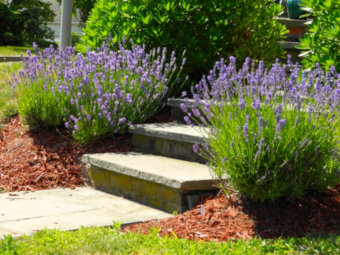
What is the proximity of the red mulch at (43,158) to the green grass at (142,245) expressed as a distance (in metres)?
1.76

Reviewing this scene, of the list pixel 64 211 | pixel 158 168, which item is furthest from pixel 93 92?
pixel 64 211

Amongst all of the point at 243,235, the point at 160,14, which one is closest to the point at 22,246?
the point at 243,235

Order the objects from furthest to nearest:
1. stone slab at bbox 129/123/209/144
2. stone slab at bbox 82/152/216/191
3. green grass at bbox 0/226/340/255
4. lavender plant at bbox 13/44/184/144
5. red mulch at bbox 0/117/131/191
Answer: lavender plant at bbox 13/44/184/144 < red mulch at bbox 0/117/131/191 < stone slab at bbox 129/123/209/144 < stone slab at bbox 82/152/216/191 < green grass at bbox 0/226/340/255

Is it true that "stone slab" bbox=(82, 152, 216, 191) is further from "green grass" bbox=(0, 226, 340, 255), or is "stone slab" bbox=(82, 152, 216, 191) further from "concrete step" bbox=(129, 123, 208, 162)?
"green grass" bbox=(0, 226, 340, 255)

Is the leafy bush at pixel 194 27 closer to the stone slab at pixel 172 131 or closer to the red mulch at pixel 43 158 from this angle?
the stone slab at pixel 172 131

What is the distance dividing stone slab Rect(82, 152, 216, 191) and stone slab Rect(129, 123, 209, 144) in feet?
0.69

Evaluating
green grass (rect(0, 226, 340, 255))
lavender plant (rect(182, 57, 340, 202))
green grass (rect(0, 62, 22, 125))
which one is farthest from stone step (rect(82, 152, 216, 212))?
green grass (rect(0, 62, 22, 125))

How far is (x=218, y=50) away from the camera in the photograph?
689cm

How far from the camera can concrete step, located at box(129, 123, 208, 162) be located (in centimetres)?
530

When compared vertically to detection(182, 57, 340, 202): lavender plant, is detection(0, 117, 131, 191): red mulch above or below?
below

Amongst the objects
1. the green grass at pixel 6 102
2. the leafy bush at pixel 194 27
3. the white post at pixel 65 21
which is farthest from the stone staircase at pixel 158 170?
the white post at pixel 65 21

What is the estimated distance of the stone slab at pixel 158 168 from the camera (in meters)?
4.54

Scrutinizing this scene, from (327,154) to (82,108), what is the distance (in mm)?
2530

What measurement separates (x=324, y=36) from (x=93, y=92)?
2.37 metres
